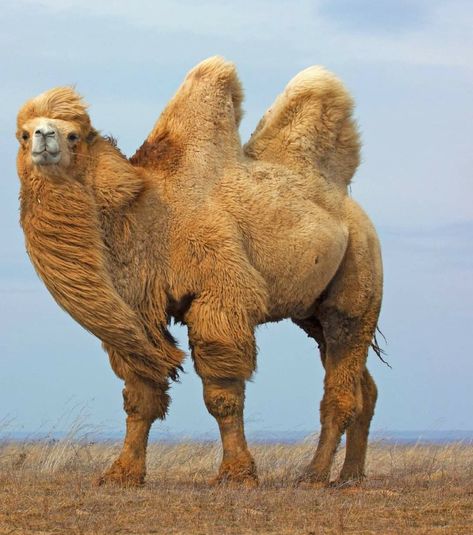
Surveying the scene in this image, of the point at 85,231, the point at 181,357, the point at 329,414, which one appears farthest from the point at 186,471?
the point at 85,231

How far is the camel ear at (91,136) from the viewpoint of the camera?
948 cm

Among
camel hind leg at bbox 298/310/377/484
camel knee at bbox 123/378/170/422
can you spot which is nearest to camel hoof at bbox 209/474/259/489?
camel knee at bbox 123/378/170/422

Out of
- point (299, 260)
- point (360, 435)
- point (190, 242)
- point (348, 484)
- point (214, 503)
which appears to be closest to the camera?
point (214, 503)

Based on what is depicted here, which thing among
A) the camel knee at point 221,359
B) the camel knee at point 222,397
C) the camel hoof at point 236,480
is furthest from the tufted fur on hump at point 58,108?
the camel hoof at point 236,480

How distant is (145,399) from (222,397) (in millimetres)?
582

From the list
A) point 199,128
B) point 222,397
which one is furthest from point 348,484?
point 199,128

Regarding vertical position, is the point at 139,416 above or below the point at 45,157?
below

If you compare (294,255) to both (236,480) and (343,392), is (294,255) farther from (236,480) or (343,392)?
(236,480)

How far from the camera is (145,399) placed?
9.46 meters

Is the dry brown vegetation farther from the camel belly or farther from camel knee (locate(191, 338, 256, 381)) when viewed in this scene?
the camel belly

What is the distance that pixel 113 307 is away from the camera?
8.99 meters

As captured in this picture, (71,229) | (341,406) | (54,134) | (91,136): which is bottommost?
(341,406)

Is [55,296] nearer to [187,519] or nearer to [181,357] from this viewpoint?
[181,357]

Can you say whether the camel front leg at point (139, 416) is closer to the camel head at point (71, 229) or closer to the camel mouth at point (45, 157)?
the camel head at point (71, 229)
